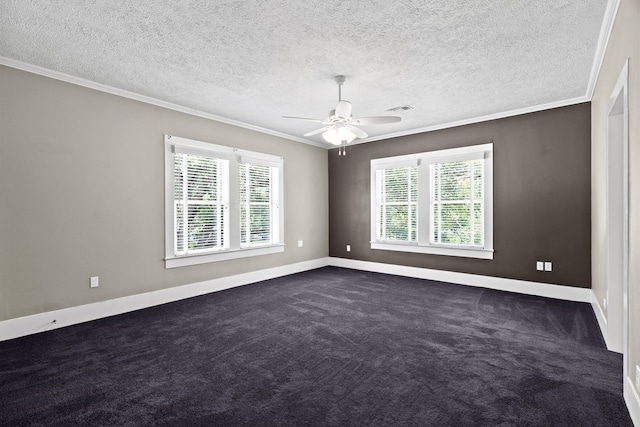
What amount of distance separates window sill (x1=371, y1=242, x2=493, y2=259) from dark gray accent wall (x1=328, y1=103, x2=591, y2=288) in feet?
0.32

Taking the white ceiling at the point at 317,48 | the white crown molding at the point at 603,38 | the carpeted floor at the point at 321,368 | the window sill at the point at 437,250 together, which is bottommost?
the carpeted floor at the point at 321,368

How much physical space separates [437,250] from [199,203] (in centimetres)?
404

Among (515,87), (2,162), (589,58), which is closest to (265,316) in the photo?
(2,162)

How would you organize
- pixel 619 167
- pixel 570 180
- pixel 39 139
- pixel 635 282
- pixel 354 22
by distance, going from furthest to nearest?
pixel 570 180, pixel 39 139, pixel 619 167, pixel 354 22, pixel 635 282

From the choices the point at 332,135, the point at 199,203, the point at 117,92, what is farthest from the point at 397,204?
the point at 117,92

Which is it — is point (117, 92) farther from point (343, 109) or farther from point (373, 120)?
point (373, 120)

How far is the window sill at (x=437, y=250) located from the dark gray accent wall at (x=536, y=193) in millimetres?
96

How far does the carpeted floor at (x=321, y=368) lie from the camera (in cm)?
203

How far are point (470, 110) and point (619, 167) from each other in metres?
2.28

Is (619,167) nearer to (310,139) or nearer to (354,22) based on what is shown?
(354,22)

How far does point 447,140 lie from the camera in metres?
5.64

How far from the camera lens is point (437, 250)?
5734 millimetres

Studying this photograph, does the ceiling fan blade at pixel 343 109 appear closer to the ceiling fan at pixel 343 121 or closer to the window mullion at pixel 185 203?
the ceiling fan at pixel 343 121

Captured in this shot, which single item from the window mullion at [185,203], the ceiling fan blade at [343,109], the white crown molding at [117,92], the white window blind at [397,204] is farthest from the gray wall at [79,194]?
the white window blind at [397,204]
